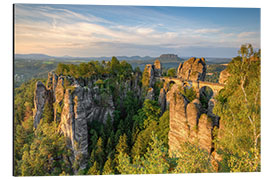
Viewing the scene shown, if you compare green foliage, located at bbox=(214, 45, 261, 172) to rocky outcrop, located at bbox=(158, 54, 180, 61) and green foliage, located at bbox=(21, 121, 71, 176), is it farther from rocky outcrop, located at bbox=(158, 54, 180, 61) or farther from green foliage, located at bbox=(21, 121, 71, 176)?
green foliage, located at bbox=(21, 121, 71, 176)

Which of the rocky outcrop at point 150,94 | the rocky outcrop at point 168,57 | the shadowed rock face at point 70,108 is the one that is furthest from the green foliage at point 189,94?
the shadowed rock face at point 70,108

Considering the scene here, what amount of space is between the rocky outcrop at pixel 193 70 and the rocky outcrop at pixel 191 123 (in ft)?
12.4

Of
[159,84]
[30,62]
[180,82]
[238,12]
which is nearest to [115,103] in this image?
[159,84]

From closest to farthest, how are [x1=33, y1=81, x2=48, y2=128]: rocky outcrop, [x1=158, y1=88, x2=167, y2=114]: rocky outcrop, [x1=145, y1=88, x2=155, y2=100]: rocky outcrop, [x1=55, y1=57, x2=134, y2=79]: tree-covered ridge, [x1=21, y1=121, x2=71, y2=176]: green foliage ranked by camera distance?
[x1=21, y1=121, x2=71, y2=176]: green foliage → [x1=33, y1=81, x2=48, y2=128]: rocky outcrop → [x1=55, y1=57, x2=134, y2=79]: tree-covered ridge → [x1=158, y1=88, x2=167, y2=114]: rocky outcrop → [x1=145, y1=88, x2=155, y2=100]: rocky outcrop

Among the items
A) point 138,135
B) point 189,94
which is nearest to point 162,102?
point 189,94

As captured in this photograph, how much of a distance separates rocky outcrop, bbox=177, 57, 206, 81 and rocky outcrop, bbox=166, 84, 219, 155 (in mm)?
3791

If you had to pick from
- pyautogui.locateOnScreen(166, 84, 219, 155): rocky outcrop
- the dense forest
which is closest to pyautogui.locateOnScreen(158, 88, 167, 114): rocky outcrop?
the dense forest

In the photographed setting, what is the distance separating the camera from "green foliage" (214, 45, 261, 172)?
4578 millimetres

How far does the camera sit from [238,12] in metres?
5.50

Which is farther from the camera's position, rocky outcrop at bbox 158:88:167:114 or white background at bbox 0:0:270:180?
rocky outcrop at bbox 158:88:167:114

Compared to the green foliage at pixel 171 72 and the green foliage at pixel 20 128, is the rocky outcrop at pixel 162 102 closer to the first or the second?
the green foliage at pixel 171 72

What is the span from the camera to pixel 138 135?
28.9ft
